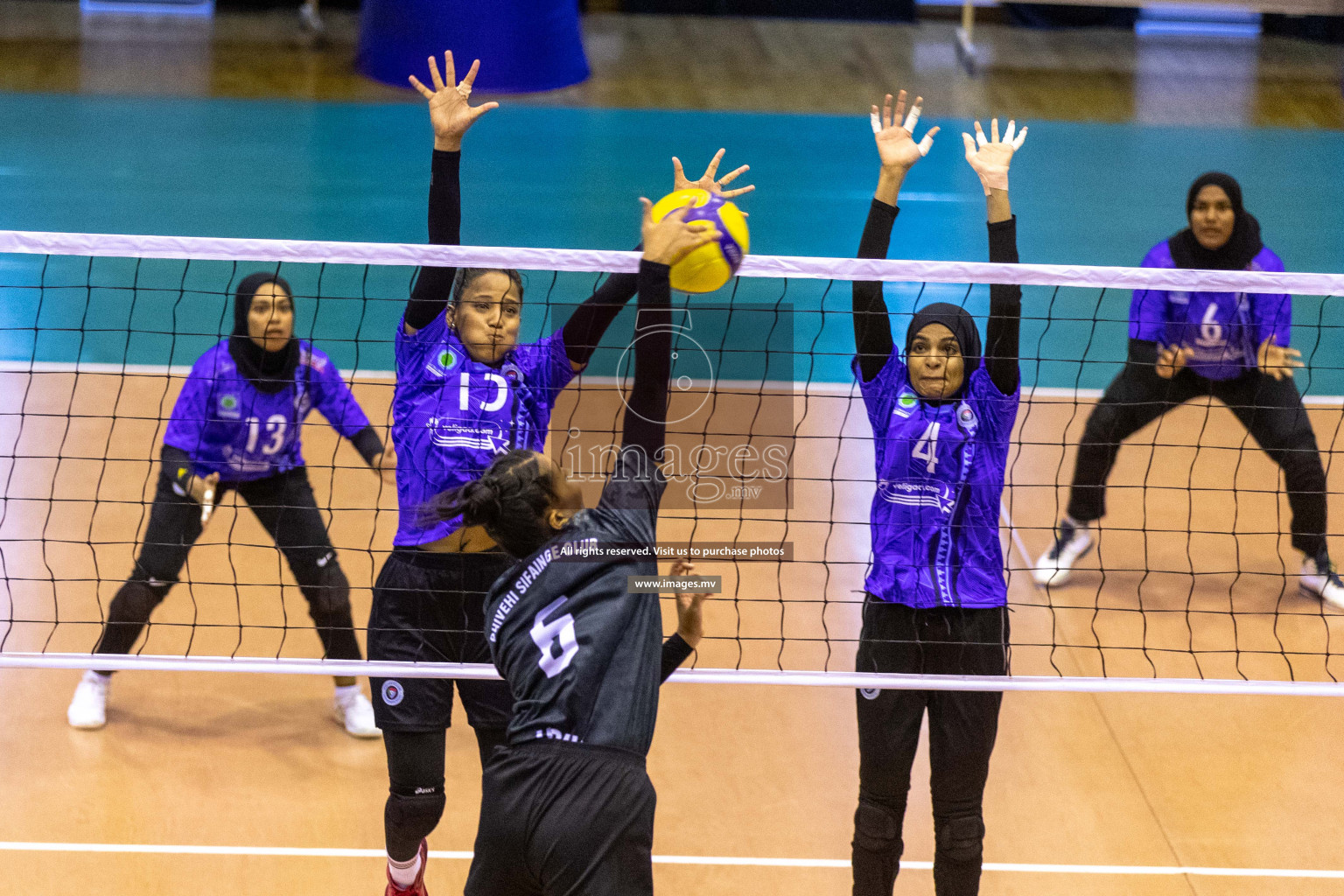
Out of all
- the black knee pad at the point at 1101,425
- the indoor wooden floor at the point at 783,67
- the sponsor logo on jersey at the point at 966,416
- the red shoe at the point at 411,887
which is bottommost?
the red shoe at the point at 411,887

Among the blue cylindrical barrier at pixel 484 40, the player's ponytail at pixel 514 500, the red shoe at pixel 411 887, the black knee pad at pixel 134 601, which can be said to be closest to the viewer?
the player's ponytail at pixel 514 500

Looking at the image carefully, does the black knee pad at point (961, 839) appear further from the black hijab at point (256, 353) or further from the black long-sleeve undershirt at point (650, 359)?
the black hijab at point (256, 353)

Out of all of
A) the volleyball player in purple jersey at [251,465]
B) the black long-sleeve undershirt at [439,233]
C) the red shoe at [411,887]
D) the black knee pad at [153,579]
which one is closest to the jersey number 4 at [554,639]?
the black long-sleeve undershirt at [439,233]

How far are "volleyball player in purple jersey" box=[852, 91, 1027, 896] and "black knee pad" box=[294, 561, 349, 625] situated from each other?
2070mm

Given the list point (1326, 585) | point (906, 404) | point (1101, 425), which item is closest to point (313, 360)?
point (906, 404)

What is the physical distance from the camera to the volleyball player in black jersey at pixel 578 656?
280cm

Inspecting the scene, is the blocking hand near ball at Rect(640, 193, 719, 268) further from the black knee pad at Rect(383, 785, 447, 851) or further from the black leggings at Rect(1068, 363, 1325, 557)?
the black leggings at Rect(1068, 363, 1325, 557)

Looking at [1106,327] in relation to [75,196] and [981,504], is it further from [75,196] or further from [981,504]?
[75,196]

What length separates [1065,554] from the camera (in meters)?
6.07

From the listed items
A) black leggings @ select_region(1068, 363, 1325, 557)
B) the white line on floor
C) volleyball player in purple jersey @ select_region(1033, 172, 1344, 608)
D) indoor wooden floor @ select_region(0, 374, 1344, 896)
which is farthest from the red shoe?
black leggings @ select_region(1068, 363, 1325, 557)

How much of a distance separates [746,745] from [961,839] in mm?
1429

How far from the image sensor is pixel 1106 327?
8641 mm

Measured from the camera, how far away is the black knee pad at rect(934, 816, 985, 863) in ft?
11.7

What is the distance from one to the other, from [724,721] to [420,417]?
1.94 m
